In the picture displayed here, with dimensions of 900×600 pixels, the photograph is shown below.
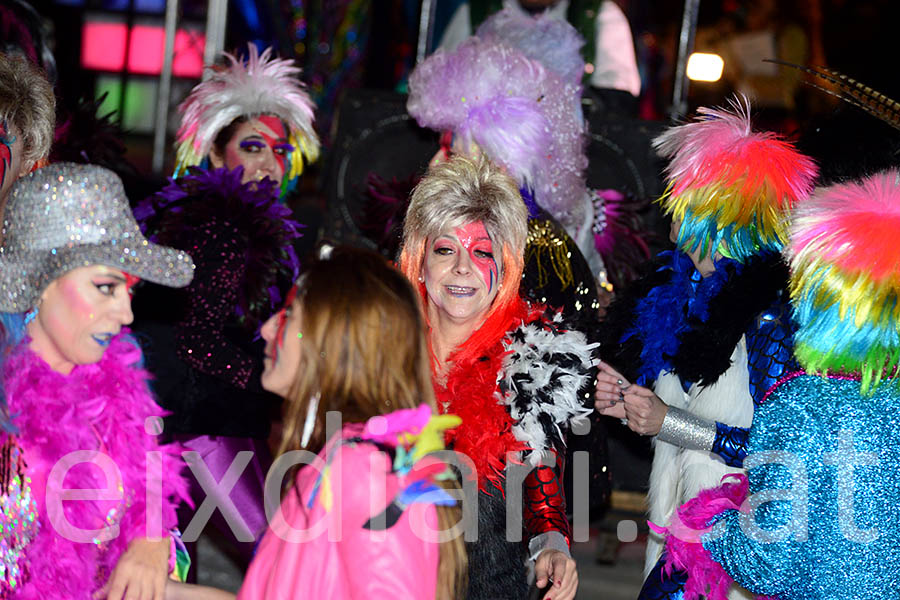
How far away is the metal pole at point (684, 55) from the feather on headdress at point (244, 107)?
6.71 feet

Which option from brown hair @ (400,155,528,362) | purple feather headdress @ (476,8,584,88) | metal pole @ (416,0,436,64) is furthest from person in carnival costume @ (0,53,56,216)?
metal pole @ (416,0,436,64)

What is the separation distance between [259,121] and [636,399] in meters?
1.61

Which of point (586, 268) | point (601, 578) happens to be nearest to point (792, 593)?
point (586, 268)

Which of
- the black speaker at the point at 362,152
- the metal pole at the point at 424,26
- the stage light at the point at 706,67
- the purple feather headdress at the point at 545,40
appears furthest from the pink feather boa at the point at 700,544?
the metal pole at the point at 424,26

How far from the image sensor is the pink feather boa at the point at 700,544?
237 cm

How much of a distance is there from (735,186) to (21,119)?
1776 millimetres

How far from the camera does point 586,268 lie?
127 inches

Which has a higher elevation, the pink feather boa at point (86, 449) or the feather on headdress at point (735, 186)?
the feather on headdress at point (735, 186)

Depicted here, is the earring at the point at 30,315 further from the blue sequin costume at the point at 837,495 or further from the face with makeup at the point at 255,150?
the face with makeup at the point at 255,150

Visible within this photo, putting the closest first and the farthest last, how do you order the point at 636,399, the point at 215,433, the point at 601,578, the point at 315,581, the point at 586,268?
the point at 315,581
the point at 636,399
the point at 215,433
the point at 586,268
the point at 601,578

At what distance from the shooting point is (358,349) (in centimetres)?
179

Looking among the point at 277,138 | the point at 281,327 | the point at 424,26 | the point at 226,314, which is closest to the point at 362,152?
the point at 424,26

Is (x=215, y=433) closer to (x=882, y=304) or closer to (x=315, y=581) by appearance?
(x=315, y=581)

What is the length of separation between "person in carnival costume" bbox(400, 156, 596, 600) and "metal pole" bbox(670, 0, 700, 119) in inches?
104
